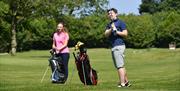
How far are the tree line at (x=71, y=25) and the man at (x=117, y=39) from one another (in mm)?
50855

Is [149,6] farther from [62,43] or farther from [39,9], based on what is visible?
[62,43]

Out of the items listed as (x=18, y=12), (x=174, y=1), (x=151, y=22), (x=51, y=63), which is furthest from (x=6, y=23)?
(x=174, y=1)

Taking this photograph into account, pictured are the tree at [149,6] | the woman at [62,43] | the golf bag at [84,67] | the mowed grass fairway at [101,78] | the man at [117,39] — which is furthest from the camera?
the tree at [149,6]

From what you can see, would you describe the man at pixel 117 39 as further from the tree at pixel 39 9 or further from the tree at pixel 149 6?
the tree at pixel 149 6

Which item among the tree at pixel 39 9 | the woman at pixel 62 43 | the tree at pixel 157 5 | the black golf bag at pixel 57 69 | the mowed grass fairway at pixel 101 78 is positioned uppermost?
the tree at pixel 157 5

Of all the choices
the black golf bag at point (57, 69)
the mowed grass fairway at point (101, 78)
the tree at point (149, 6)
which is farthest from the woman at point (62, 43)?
the tree at point (149, 6)

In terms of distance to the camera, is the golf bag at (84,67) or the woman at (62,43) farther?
the woman at (62,43)

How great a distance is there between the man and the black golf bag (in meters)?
3.36

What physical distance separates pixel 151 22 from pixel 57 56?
10124cm

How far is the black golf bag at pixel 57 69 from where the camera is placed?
19.2 metres

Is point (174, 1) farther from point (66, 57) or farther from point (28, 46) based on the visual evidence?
point (66, 57)

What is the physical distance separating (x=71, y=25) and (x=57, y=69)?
58.9m

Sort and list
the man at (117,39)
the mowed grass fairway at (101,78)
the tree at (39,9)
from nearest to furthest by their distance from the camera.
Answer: the mowed grass fairway at (101,78), the man at (117,39), the tree at (39,9)

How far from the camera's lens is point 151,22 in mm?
119625
